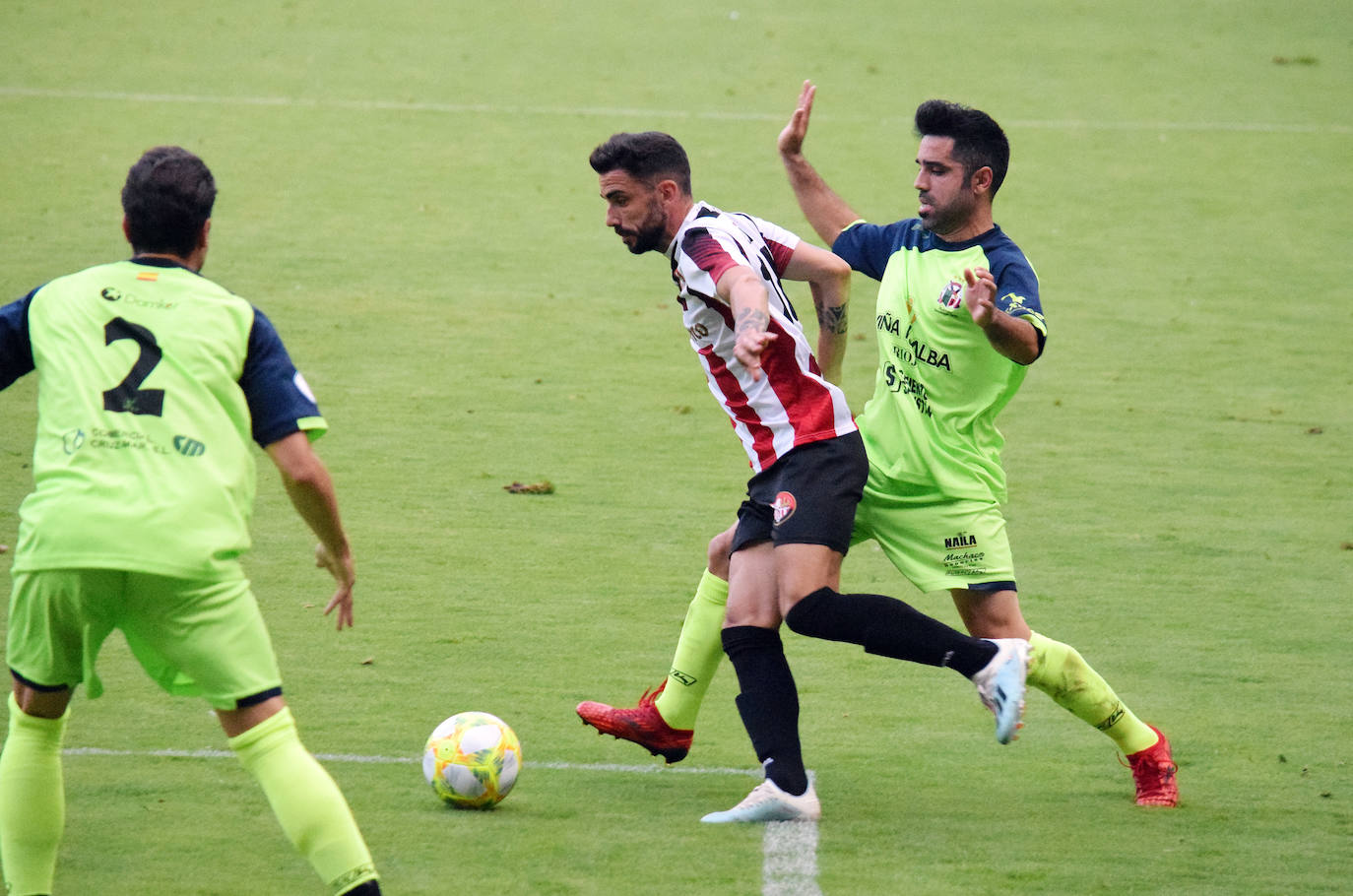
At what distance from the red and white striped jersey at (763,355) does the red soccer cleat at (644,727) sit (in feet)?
3.01

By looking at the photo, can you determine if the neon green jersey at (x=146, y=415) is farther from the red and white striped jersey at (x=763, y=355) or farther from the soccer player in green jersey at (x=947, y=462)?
the soccer player in green jersey at (x=947, y=462)

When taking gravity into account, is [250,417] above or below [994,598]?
above

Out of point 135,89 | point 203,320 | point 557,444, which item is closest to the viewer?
point 203,320

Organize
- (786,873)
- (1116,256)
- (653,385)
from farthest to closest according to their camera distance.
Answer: (1116,256) < (653,385) < (786,873)

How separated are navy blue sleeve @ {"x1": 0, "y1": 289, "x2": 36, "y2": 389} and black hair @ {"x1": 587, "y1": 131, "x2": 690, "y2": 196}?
5.82ft

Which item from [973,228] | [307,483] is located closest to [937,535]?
[973,228]

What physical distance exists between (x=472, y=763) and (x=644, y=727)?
67cm

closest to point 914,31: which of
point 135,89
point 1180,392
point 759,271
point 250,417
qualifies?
point 135,89

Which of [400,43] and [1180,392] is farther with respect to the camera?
[400,43]

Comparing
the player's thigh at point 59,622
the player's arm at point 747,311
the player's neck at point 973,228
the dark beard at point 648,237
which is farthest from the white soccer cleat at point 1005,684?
the player's thigh at point 59,622

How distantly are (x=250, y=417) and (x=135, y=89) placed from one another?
51.6 ft

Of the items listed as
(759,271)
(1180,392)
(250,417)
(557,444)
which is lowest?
(557,444)

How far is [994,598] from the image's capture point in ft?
16.8

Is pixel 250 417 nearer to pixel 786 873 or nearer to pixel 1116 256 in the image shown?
pixel 786 873
